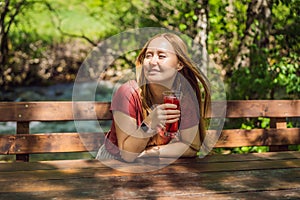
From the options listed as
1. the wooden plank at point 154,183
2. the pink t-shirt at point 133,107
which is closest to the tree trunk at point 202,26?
the pink t-shirt at point 133,107

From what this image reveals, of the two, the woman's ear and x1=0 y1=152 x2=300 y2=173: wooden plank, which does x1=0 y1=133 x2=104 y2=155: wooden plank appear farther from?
the woman's ear

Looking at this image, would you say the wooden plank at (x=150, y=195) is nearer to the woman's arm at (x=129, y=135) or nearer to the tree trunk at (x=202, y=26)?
the woman's arm at (x=129, y=135)

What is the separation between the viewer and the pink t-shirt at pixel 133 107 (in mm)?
2871

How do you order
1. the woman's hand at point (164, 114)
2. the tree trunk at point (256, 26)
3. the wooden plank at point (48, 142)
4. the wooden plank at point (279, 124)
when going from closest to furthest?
the woman's hand at point (164, 114) < the wooden plank at point (48, 142) < the wooden plank at point (279, 124) < the tree trunk at point (256, 26)

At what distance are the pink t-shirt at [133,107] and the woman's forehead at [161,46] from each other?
0.26 m

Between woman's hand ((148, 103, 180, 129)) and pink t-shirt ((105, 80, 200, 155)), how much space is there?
14 cm

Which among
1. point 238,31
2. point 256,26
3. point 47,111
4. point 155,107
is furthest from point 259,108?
point 238,31

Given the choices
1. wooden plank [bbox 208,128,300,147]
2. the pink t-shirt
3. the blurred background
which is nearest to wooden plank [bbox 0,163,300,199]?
the pink t-shirt

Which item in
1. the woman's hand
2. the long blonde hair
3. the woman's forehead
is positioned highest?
the woman's forehead

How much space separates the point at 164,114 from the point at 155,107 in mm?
225

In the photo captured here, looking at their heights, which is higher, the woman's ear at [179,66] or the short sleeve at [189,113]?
the woman's ear at [179,66]

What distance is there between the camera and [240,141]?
3896mm

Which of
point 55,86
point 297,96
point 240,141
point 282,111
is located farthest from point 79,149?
point 55,86

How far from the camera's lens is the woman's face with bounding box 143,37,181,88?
2.88 m
